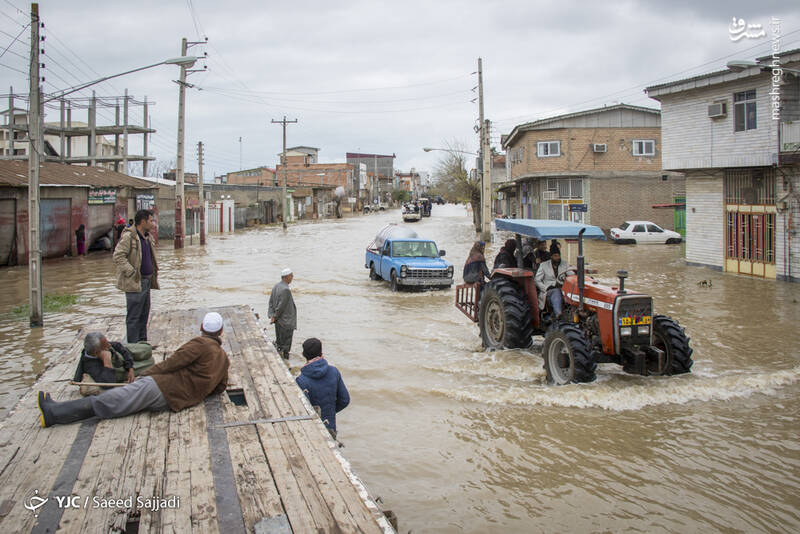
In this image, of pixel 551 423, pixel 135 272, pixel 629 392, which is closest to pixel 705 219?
pixel 629 392

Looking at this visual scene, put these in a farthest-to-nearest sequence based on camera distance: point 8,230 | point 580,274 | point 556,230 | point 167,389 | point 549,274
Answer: point 8,230
point 549,274
point 556,230
point 580,274
point 167,389

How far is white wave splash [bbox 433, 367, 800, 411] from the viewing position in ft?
27.4

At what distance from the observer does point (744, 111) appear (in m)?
20.1

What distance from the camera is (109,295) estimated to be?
1808 centimetres

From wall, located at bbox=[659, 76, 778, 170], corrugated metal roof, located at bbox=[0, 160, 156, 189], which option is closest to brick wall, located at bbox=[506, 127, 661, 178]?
wall, located at bbox=[659, 76, 778, 170]

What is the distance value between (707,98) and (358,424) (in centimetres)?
1866

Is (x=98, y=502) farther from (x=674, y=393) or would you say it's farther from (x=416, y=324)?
(x=416, y=324)

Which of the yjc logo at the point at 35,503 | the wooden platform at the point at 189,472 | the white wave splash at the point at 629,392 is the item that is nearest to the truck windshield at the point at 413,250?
the white wave splash at the point at 629,392

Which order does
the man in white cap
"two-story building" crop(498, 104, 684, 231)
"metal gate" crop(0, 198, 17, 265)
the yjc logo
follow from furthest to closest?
"two-story building" crop(498, 104, 684, 231) → "metal gate" crop(0, 198, 17, 265) → the man in white cap → the yjc logo

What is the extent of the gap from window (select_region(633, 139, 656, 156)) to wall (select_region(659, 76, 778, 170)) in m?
17.3

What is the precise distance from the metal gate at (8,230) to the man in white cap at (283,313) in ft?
57.4

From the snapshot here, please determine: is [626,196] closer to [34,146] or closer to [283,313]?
[283,313]

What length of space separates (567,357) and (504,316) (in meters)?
1.68

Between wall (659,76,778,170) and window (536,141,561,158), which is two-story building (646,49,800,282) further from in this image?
window (536,141,561,158)
